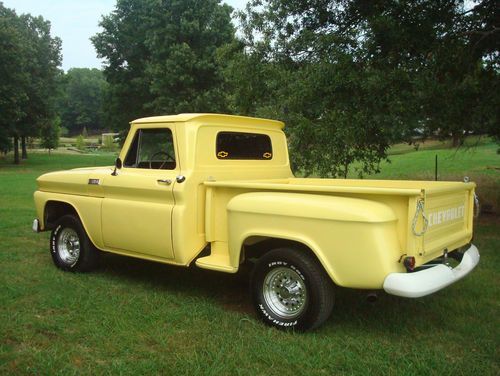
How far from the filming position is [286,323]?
441cm

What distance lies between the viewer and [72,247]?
21.1ft

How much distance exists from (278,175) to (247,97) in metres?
5.80

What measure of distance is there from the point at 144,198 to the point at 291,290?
1.83 m

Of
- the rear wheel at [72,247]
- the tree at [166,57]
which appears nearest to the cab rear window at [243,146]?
the rear wheel at [72,247]

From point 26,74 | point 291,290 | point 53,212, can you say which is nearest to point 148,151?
point 53,212

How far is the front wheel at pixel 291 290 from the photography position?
13.9 feet

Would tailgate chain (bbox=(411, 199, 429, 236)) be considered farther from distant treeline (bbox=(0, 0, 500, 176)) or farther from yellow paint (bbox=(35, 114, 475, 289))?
distant treeline (bbox=(0, 0, 500, 176))

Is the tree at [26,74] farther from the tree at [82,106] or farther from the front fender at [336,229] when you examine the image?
the tree at [82,106]

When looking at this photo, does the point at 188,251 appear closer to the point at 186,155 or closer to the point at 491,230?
the point at 186,155

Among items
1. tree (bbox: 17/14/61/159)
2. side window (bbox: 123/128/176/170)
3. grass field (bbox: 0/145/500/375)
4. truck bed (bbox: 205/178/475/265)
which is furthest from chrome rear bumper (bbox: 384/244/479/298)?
tree (bbox: 17/14/61/159)

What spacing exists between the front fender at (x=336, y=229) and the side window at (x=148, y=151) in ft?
4.74

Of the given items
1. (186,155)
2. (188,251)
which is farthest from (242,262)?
(186,155)

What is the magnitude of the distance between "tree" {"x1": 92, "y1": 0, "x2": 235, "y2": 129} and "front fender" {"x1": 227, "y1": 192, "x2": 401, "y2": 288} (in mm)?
20983

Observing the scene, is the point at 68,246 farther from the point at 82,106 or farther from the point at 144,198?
the point at 82,106
